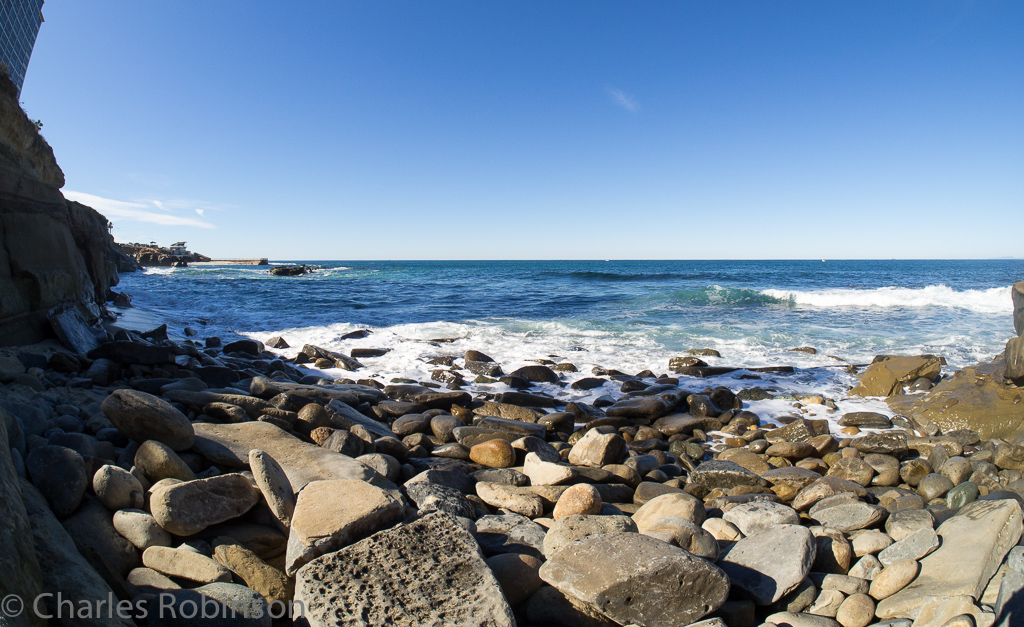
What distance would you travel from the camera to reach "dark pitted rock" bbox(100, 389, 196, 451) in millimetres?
3260

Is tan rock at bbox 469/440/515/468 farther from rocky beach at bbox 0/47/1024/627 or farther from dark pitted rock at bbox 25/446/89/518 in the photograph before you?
dark pitted rock at bbox 25/446/89/518

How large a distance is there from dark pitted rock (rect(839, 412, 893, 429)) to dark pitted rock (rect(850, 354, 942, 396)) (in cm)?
164

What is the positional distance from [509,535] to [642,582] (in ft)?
3.43

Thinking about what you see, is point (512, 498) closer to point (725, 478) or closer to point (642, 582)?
point (642, 582)

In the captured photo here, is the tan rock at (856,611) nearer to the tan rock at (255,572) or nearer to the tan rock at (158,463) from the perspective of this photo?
the tan rock at (255,572)

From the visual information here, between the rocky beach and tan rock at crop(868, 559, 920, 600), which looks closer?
the rocky beach

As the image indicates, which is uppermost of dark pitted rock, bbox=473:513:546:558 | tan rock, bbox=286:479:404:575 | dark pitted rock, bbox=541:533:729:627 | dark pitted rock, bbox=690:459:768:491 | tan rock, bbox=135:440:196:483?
tan rock, bbox=135:440:196:483

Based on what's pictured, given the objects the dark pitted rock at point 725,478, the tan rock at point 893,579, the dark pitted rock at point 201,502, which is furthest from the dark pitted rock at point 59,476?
the dark pitted rock at point 725,478

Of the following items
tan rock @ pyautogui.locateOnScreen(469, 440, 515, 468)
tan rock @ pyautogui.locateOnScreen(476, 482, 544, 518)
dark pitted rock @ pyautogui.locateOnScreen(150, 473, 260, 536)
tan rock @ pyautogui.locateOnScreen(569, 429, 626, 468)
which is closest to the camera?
dark pitted rock @ pyautogui.locateOnScreen(150, 473, 260, 536)

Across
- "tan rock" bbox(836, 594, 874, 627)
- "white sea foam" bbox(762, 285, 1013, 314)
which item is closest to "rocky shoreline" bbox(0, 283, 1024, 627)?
"tan rock" bbox(836, 594, 874, 627)

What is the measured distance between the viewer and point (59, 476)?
243 centimetres

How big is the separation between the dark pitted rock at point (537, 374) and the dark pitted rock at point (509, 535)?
5.60 m

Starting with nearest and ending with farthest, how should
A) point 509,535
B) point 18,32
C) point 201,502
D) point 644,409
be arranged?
point 201,502
point 509,535
point 644,409
point 18,32

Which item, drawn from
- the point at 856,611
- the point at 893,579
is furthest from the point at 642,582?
the point at 893,579
